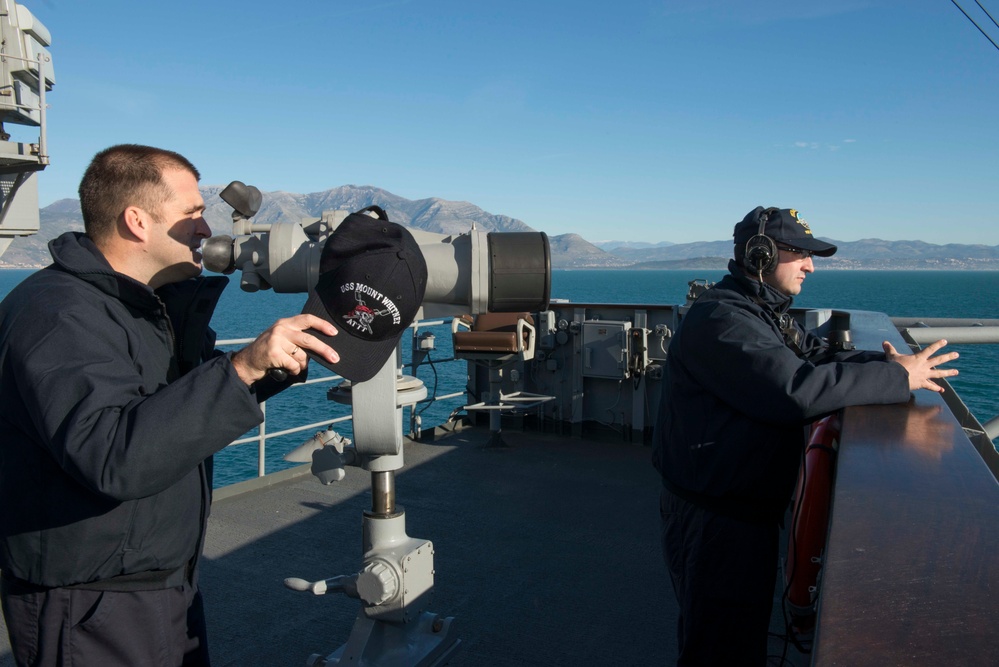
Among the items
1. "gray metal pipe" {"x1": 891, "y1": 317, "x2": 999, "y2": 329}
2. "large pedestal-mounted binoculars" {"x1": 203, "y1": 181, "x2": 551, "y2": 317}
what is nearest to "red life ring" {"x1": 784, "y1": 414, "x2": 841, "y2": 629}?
"large pedestal-mounted binoculars" {"x1": 203, "y1": 181, "x2": 551, "y2": 317}

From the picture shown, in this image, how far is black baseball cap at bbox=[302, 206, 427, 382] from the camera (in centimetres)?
179

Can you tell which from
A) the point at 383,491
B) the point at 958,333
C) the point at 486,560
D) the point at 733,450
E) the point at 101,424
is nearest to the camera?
the point at 101,424

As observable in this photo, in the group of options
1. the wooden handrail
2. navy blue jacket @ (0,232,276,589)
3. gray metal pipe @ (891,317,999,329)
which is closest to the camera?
the wooden handrail

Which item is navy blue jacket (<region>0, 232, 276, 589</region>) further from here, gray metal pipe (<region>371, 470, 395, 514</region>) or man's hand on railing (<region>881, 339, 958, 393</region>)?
man's hand on railing (<region>881, 339, 958, 393</region>)

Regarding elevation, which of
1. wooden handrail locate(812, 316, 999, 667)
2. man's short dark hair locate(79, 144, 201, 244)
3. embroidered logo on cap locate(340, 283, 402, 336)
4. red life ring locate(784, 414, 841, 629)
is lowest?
red life ring locate(784, 414, 841, 629)

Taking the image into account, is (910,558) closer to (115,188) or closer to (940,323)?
(115,188)

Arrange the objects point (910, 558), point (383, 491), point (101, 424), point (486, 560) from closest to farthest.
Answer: point (910, 558)
point (101, 424)
point (383, 491)
point (486, 560)

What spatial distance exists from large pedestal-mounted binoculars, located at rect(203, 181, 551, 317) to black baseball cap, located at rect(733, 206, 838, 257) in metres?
0.89

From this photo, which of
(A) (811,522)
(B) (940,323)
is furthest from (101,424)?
(B) (940,323)

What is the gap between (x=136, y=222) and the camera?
6.11 feet

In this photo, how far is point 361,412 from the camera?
220 centimetres

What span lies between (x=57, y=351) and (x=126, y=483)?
13.8 inches

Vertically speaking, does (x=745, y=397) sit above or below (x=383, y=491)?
above

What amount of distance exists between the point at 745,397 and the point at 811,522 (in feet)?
1.27
